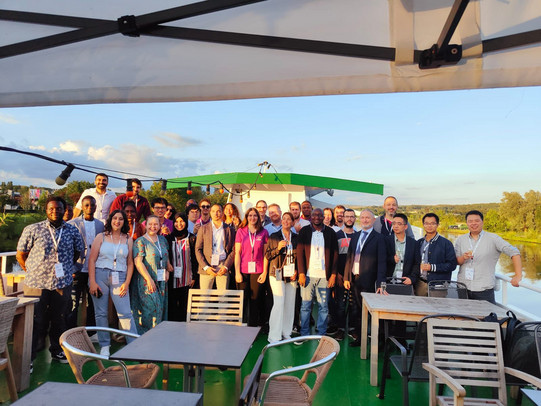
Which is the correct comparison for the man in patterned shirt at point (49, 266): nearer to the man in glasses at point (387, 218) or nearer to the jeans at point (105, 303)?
the jeans at point (105, 303)

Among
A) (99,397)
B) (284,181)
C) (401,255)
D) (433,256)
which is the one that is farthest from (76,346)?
(284,181)

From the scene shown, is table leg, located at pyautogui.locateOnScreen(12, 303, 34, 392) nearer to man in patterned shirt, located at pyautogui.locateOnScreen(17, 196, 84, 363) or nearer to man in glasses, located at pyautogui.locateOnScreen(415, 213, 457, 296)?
man in patterned shirt, located at pyautogui.locateOnScreen(17, 196, 84, 363)

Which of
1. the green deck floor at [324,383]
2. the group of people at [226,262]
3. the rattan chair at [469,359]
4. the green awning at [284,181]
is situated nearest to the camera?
the rattan chair at [469,359]

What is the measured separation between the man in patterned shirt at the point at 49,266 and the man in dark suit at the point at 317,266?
284 centimetres

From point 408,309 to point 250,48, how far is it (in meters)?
2.79

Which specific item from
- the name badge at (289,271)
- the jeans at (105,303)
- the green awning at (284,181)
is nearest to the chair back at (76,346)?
the jeans at (105,303)

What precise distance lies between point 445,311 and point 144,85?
127 inches

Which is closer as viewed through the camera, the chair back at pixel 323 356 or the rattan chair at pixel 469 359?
the chair back at pixel 323 356

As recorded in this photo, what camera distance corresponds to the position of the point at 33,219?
32.2m

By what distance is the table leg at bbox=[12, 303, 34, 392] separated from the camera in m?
3.29

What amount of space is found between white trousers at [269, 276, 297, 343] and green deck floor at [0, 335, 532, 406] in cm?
35

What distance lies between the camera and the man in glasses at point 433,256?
4.32m

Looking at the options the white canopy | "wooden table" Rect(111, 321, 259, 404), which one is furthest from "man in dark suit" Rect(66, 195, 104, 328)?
the white canopy

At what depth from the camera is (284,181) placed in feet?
53.5
